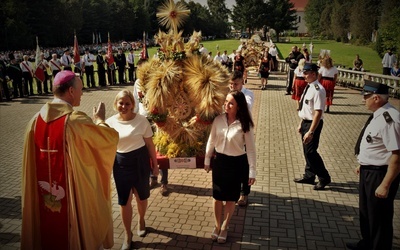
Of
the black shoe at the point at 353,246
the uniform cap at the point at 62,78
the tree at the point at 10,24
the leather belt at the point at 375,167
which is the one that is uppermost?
the tree at the point at 10,24

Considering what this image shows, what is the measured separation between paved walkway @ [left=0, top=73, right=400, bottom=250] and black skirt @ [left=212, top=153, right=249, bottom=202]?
0.78 metres

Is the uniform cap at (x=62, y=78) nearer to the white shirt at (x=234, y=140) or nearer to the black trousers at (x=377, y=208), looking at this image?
the white shirt at (x=234, y=140)

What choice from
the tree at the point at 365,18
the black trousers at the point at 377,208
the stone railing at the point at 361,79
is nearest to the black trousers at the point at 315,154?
the black trousers at the point at 377,208

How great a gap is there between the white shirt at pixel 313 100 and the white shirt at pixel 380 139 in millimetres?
1954

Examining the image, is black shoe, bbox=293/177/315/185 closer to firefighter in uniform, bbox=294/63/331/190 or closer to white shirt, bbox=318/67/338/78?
firefighter in uniform, bbox=294/63/331/190

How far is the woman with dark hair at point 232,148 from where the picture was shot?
4332mm

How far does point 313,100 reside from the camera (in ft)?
20.1

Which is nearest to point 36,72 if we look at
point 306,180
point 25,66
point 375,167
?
point 25,66

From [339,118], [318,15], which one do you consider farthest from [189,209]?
[318,15]

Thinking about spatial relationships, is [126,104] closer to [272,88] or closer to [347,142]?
[347,142]

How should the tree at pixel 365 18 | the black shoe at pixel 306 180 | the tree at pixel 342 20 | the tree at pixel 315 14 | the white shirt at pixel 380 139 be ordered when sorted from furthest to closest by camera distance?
the tree at pixel 315 14, the tree at pixel 342 20, the tree at pixel 365 18, the black shoe at pixel 306 180, the white shirt at pixel 380 139

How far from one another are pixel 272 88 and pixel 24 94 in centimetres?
1345

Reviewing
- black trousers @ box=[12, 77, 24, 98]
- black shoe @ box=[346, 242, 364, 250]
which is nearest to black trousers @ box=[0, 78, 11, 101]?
black trousers @ box=[12, 77, 24, 98]

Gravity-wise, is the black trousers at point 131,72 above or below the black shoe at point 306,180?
above
